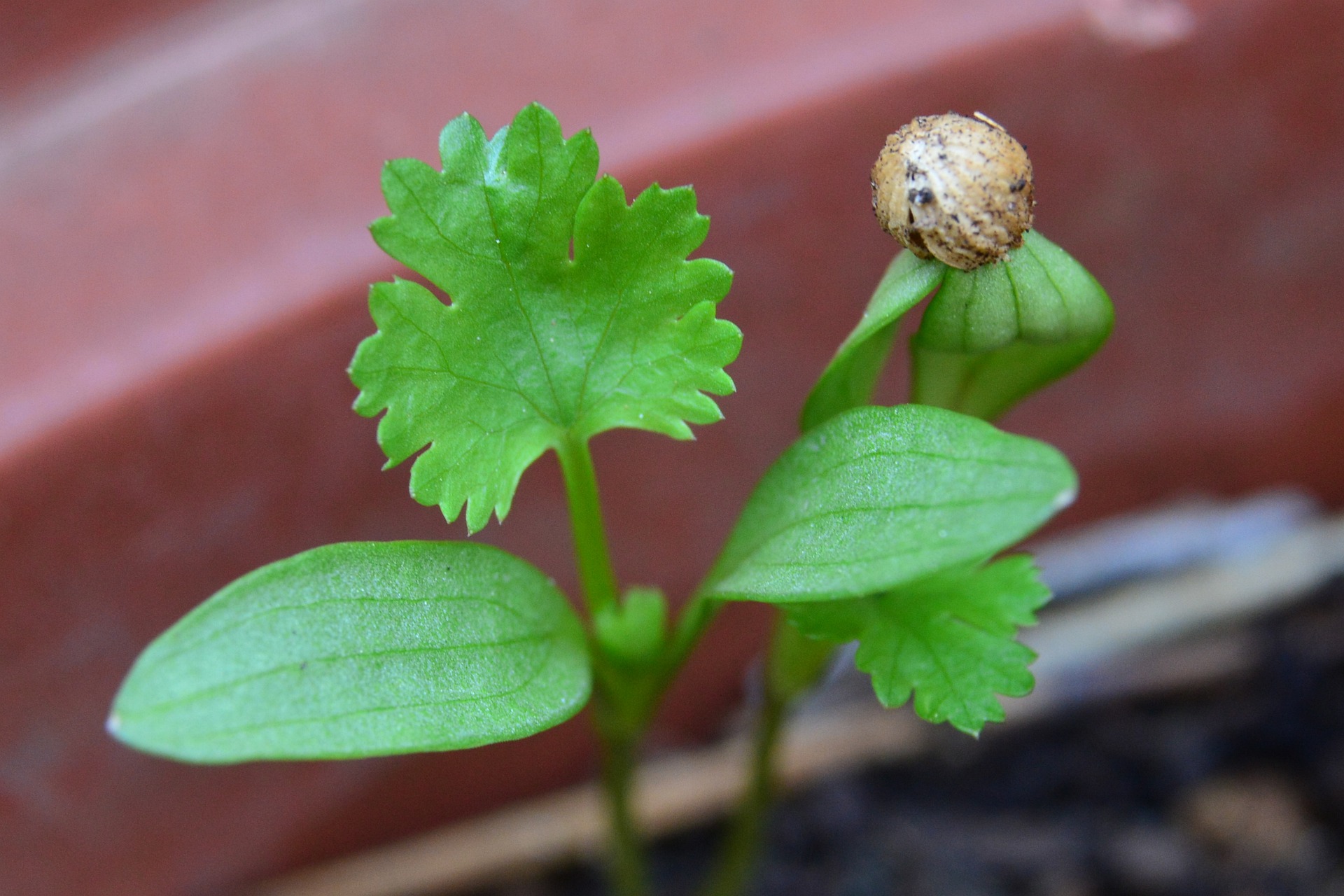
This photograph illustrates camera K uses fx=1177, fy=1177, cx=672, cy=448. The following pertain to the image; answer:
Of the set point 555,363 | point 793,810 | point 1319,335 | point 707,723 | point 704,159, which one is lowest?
point 793,810

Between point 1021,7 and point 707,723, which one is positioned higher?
point 1021,7

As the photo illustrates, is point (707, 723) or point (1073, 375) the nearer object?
point (1073, 375)

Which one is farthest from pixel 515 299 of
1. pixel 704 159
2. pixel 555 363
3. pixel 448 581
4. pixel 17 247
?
pixel 17 247

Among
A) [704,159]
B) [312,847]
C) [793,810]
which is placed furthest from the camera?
[793,810]

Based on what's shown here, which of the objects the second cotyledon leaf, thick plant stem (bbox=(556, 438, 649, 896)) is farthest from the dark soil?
the second cotyledon leaf

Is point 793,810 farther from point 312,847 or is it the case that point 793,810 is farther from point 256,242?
point 256,242

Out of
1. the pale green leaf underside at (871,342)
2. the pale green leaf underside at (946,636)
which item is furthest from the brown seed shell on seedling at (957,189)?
the pale green leaf underside at (946,636)

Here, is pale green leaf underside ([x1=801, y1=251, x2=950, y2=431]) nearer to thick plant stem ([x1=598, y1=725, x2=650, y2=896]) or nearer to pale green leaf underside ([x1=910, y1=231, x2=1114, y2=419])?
pale green leaf underside ([x1=910, y1=231, x2=1114, y2=419])
